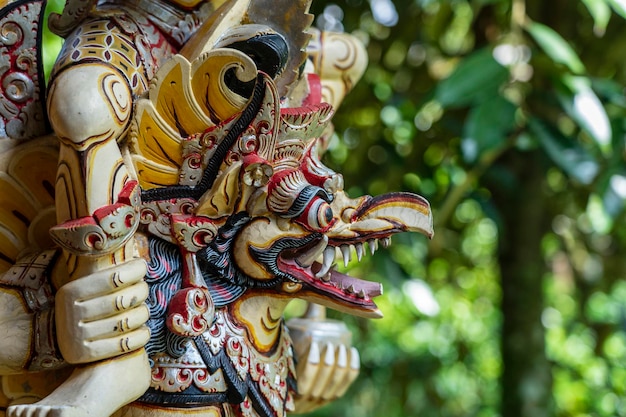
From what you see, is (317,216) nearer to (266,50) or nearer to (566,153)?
(266,50)

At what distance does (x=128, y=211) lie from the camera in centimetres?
47

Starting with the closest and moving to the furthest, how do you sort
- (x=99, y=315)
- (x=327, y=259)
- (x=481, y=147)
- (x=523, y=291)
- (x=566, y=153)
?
(x=99, y=315) < (x=327, y=259) < (x=481, y=147) < (x=566, y=153) < (x=523, y=291)

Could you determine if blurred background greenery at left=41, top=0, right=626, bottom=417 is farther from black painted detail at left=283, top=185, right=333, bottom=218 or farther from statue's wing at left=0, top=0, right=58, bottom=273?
black painted detail at left=283, top=185, right=333, bottom=218

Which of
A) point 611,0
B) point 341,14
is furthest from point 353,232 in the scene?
point 341,14

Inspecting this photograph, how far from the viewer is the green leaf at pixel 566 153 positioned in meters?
0.97

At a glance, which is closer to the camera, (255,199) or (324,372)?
(255,199)

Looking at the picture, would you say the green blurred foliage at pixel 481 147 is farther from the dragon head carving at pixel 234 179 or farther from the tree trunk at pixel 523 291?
the dragon head carving at pixel 234 179

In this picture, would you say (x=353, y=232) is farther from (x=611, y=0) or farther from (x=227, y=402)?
(x=611, y=0)

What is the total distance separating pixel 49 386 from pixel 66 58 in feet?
0.73

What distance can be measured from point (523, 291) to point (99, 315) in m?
0.86

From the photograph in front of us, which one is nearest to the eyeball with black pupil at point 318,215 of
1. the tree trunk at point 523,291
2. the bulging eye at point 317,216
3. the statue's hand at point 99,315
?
the bulging eye at point 317,216

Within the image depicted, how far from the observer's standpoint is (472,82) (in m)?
0.86

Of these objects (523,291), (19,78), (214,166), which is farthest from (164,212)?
(523,291)

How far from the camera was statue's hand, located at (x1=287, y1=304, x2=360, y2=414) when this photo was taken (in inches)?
27.7
